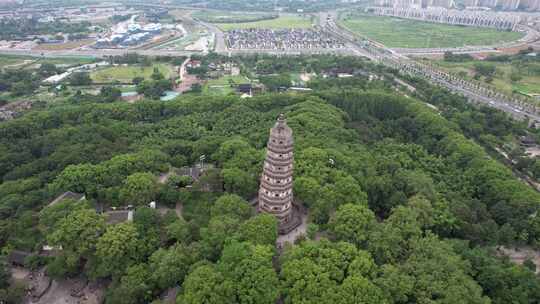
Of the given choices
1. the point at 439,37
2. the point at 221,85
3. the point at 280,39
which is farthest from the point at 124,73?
the point at 439,37

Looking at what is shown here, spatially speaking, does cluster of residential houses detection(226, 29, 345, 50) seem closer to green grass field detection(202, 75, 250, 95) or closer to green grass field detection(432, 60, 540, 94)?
green grass field detection(202, 75, 250, 95)

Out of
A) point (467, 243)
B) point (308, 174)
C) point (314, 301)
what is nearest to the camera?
point (314, 301)

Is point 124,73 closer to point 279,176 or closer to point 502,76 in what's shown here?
point 279,176

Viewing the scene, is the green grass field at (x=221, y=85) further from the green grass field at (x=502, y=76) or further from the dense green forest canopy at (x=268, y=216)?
the green grass field at (x=502, y=76)

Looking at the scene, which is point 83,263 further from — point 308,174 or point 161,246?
point 308,174

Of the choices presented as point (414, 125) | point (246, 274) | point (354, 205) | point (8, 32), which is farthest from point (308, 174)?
point (8, 32)

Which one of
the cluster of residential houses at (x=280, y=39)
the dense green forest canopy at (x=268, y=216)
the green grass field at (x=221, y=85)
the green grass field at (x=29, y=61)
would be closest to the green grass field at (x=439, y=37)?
the cluster of residential houses at (x=280, y=39)
